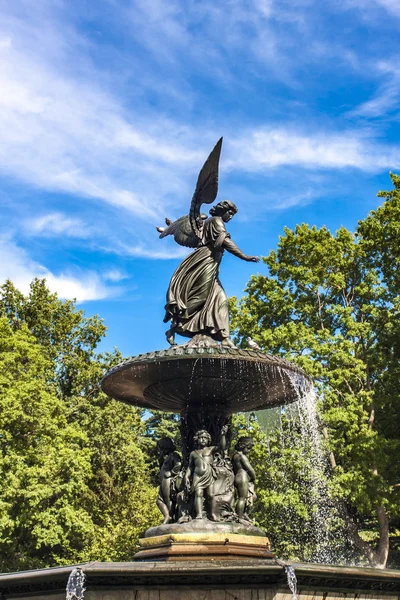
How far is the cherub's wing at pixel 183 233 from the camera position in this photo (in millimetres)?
10477

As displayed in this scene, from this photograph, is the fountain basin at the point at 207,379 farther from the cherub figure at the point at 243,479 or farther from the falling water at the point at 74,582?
the falling water at the point at 74,582

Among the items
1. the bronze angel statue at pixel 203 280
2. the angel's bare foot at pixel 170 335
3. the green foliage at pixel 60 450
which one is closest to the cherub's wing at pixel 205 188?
the bronze angel statue at pixel 203 280

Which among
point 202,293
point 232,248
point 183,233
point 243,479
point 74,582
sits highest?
point 183,233

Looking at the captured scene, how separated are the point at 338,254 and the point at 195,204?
15.1 meters

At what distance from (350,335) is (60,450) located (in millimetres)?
10611

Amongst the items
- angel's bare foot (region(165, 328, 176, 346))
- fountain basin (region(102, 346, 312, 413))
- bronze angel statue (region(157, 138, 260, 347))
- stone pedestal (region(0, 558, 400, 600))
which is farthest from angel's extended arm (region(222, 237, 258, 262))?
stone pedestal (region(0, 558, 400, 600))

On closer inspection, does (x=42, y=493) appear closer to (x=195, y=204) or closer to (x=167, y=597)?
(x=195, y=204)

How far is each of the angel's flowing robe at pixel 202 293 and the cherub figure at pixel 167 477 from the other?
1714 mm

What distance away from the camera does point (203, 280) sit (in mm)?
10086

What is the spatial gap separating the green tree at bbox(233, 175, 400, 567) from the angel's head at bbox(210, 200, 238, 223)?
11.4 meters

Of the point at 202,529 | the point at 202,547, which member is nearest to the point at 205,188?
the point at 202,529

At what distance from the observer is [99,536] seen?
23.9 m

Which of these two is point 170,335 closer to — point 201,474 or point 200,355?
point 200,355

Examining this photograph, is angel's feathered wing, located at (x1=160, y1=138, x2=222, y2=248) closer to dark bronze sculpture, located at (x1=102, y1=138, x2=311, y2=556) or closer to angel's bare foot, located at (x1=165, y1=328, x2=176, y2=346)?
dark bronze sculpture, located at (x1=102, y1=138, x2=311, y2=556)
